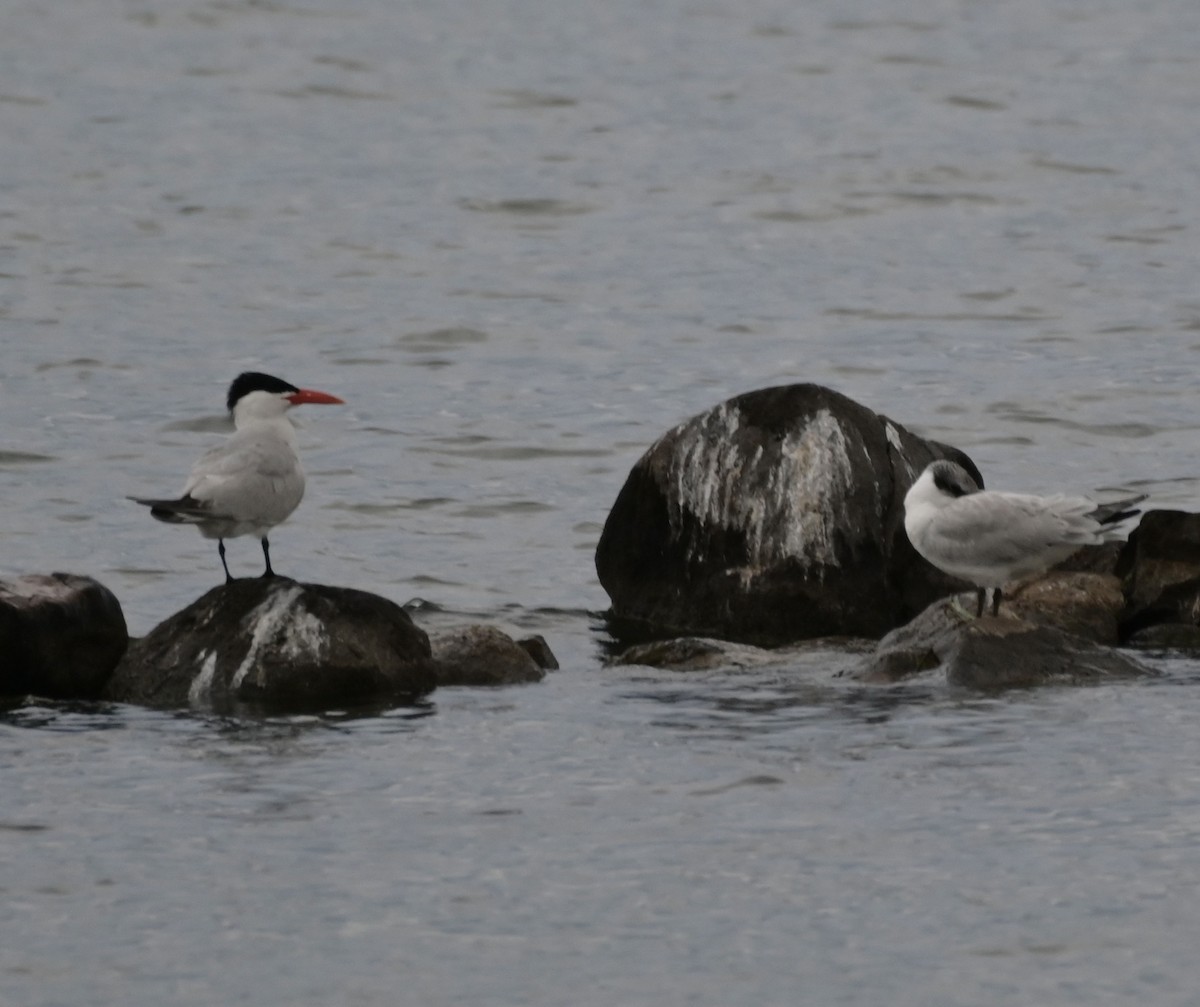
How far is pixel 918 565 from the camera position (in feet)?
42.0

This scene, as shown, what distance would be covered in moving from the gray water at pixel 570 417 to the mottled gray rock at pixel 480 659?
18cm

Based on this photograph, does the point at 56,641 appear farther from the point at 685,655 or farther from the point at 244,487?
the point at 685,655

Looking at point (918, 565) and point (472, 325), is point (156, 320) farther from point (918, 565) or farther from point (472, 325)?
point (918, 565)

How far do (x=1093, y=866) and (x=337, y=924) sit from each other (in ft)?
8.44

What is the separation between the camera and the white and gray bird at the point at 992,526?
1083 cm

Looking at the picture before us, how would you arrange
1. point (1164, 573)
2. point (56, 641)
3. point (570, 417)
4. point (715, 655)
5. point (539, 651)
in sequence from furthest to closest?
point (570, 417)
point (1164, 573)
point (539, 651)
point (715, 655)
point (56, 641)

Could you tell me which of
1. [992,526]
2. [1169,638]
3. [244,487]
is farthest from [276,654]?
[1169,638]

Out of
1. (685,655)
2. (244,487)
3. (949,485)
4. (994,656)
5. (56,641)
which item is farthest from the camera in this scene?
(685,655)

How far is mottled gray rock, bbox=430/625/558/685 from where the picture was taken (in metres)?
11.2

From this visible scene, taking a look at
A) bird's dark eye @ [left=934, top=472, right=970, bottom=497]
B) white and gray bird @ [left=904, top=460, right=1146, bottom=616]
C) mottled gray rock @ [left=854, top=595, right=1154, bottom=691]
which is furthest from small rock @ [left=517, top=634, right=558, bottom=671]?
bird's dark eye @ [left=934, top=472, right=970, bottom=497]

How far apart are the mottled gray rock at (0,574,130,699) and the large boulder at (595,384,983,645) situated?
3.12 meters

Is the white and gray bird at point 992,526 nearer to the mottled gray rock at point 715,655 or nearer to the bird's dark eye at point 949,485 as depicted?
the bird's dark eye at point 949,485

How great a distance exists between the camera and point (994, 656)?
10.5 meters

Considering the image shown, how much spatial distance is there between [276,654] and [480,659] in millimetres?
1145
